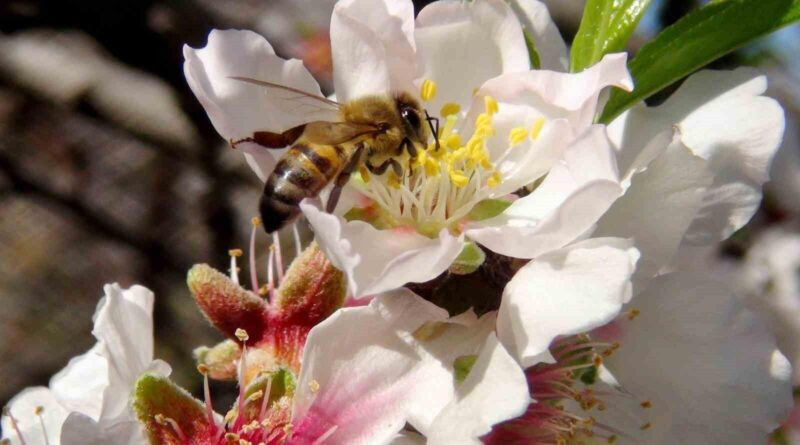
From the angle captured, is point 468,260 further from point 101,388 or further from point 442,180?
point 101,388

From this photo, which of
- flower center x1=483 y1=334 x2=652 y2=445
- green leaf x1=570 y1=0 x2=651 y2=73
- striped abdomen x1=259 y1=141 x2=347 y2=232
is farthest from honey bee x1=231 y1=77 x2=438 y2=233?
flower center x1=483 y1=334 x2=652 y2=445

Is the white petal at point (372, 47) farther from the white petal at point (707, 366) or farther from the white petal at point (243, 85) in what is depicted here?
the white petal at point (707, 366)

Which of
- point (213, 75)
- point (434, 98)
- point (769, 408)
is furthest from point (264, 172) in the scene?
point (769, 408)

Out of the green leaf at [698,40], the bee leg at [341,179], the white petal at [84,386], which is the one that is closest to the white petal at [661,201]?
the green leaf at [698,40]

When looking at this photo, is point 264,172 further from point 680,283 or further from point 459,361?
point 680,283

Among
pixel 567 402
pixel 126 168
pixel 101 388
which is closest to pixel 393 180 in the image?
pixel 567 402

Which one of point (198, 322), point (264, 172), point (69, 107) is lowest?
point (198, 322)

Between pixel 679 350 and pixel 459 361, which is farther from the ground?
pixel 459 361
